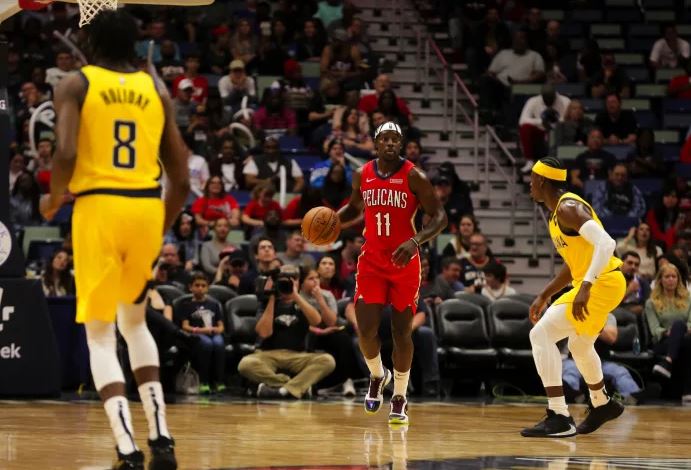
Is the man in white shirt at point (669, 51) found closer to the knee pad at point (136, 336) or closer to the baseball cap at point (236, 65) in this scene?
the baseball cap at point (236, 65)

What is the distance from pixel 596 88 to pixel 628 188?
3360mm

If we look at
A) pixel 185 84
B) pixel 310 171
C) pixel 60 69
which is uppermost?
pixel 60 69

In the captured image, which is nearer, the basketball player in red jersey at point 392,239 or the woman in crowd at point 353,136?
the basketball player in red jersey at point 392,239

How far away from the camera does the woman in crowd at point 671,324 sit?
1495 centimetres

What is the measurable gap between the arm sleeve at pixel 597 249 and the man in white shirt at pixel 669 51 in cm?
1367

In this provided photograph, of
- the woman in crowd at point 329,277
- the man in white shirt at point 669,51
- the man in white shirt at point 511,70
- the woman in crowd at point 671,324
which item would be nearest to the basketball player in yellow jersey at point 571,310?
the woman in crowd at point 671,324

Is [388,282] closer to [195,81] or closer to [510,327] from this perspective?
[510,327]

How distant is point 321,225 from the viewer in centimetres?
1143

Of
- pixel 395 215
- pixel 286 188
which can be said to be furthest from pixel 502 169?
pixel 395 215

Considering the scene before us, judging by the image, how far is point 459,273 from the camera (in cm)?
1600

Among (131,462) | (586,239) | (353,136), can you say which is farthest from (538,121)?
(131,462)

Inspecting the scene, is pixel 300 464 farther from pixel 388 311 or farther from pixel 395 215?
pixel 388 311

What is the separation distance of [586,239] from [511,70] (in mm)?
11951

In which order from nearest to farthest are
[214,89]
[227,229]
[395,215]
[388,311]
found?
1. [395,215]
2. [388,311]
3. [227,229]
4. [214,89]
